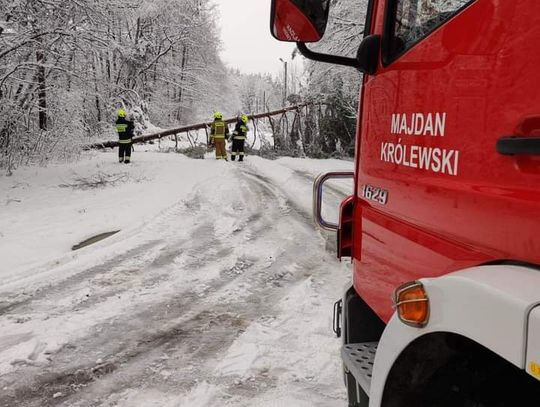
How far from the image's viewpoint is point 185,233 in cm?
745

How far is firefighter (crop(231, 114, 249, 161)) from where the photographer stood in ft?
58.9

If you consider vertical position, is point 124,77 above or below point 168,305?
above

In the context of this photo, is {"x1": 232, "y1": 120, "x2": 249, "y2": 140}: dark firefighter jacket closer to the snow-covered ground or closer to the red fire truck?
the snow-covered ground

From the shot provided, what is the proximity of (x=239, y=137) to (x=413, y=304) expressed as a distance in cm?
1704

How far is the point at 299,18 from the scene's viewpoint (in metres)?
2.06

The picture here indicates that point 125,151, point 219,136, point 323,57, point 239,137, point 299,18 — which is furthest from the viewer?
point 219,136

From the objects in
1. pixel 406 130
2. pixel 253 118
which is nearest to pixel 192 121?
pixel 253 118

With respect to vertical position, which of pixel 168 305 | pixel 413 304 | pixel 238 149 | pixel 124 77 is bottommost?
pixel 168 305

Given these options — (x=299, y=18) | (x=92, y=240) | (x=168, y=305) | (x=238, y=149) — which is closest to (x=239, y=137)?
(x=238, y=149)

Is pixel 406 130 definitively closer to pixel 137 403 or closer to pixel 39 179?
pixel 137 403

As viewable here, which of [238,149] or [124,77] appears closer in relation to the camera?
[238,149]

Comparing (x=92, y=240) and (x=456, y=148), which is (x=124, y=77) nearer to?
(x=92, y=240)

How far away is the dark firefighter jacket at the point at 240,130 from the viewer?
58.7ft

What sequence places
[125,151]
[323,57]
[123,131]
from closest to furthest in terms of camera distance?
1. [323,57]
2. [123,131]
3. [125,151]
